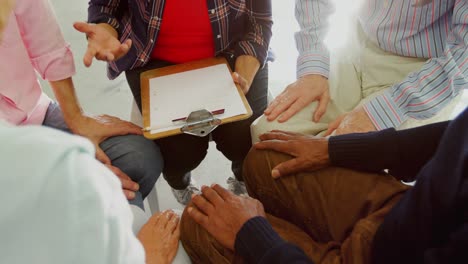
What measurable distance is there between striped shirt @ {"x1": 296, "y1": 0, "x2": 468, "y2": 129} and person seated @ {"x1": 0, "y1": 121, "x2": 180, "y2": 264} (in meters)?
0.70

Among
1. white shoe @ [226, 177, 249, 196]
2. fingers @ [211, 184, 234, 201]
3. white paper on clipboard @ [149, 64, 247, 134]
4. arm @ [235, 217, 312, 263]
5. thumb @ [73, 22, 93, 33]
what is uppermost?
thumb @ [73, 22, 93, 33]

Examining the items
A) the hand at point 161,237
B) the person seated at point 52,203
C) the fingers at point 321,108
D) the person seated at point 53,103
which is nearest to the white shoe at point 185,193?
the person seated at point 53,103

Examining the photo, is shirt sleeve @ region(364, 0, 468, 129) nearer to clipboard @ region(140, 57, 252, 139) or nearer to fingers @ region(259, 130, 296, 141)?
fingers @ region(259, 130, 296, 141)

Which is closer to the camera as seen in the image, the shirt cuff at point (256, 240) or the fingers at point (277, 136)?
the shirt cuff at point (256, 240)

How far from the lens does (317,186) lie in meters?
0.71

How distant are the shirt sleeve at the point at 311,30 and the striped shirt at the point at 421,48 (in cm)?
14

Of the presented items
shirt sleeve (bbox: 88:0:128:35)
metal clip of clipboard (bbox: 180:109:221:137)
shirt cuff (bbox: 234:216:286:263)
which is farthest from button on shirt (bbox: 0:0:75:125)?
shirt cuff (bbox: 234:216:286:263)

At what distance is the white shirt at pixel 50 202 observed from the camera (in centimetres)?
26

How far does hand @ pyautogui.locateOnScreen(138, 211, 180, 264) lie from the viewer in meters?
0.69

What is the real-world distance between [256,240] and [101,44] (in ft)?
1.80

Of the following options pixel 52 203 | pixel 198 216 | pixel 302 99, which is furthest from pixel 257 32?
pixel 52 203

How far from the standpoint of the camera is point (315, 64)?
96 centimetres

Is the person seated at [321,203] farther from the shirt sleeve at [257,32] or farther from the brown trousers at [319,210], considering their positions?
the shirt sleeve at [257,32]

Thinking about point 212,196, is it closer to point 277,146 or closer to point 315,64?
point 277,146
